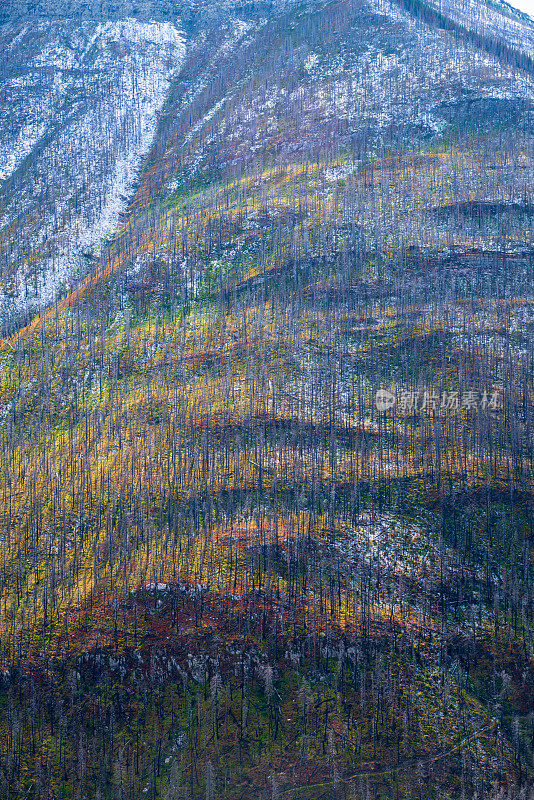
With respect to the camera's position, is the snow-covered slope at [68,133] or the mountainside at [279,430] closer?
the mountainside at [279,430]

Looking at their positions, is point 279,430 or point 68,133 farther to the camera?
point 68,133

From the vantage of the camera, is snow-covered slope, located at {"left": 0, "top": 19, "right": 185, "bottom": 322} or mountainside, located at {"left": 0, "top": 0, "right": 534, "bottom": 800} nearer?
mountainside, located at {"left": 0, "top": 0, "right": 534, "bottom": 800}

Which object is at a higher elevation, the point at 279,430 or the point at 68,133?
the point at 68,133

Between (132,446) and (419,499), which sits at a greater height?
(132,446)

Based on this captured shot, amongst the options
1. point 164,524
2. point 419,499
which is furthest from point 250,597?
point 419,499

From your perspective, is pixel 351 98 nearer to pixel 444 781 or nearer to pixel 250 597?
pixel 250 597
